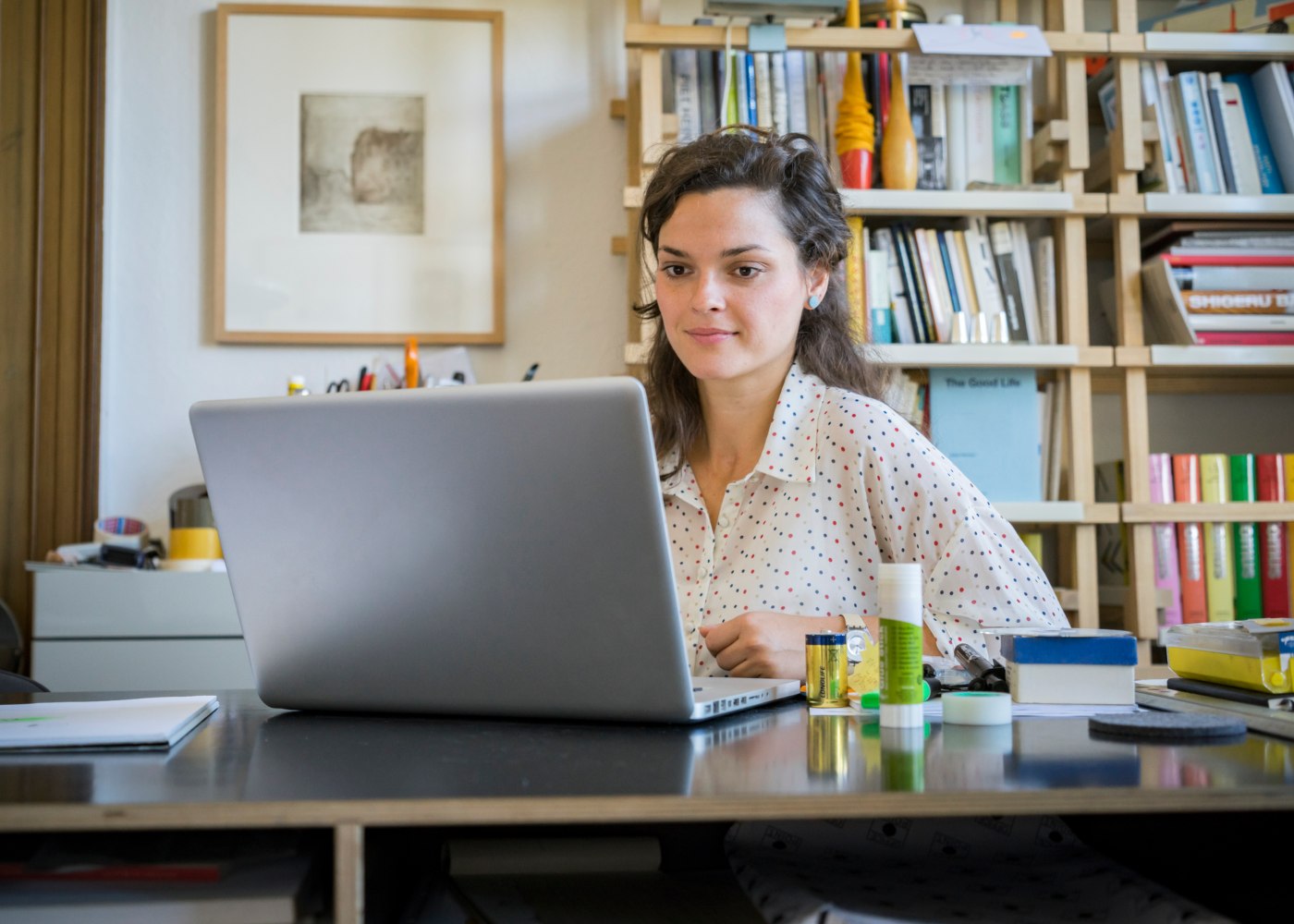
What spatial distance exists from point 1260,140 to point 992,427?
800 millimetres

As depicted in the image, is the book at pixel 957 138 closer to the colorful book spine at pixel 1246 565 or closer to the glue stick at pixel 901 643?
the colorful book spine at pixel 1246 565

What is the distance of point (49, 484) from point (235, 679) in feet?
2.24

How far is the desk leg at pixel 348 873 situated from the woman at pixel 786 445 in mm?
684

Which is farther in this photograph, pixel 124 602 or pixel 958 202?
pixel 958 202

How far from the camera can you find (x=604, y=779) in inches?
24.6

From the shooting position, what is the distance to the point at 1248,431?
8.31 ft

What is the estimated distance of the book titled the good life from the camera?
0.77m

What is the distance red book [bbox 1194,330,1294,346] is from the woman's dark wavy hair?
3.14 feet

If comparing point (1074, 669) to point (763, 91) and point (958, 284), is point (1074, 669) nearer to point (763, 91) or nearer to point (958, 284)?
point (958, 284)

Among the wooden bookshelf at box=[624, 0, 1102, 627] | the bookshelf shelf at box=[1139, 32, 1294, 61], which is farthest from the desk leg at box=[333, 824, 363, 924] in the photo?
the bookshelf shelf at box=[1139, 32, 1294, 61]

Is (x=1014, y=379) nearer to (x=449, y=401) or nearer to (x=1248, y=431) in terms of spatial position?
(x=1248, y=431)

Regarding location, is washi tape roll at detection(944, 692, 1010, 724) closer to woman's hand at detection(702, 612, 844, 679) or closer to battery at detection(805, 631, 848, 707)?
battery at detection(805, 631, 848, 707)

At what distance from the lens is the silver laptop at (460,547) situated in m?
0.74

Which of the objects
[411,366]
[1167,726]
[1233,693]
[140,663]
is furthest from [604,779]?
[411,366]
